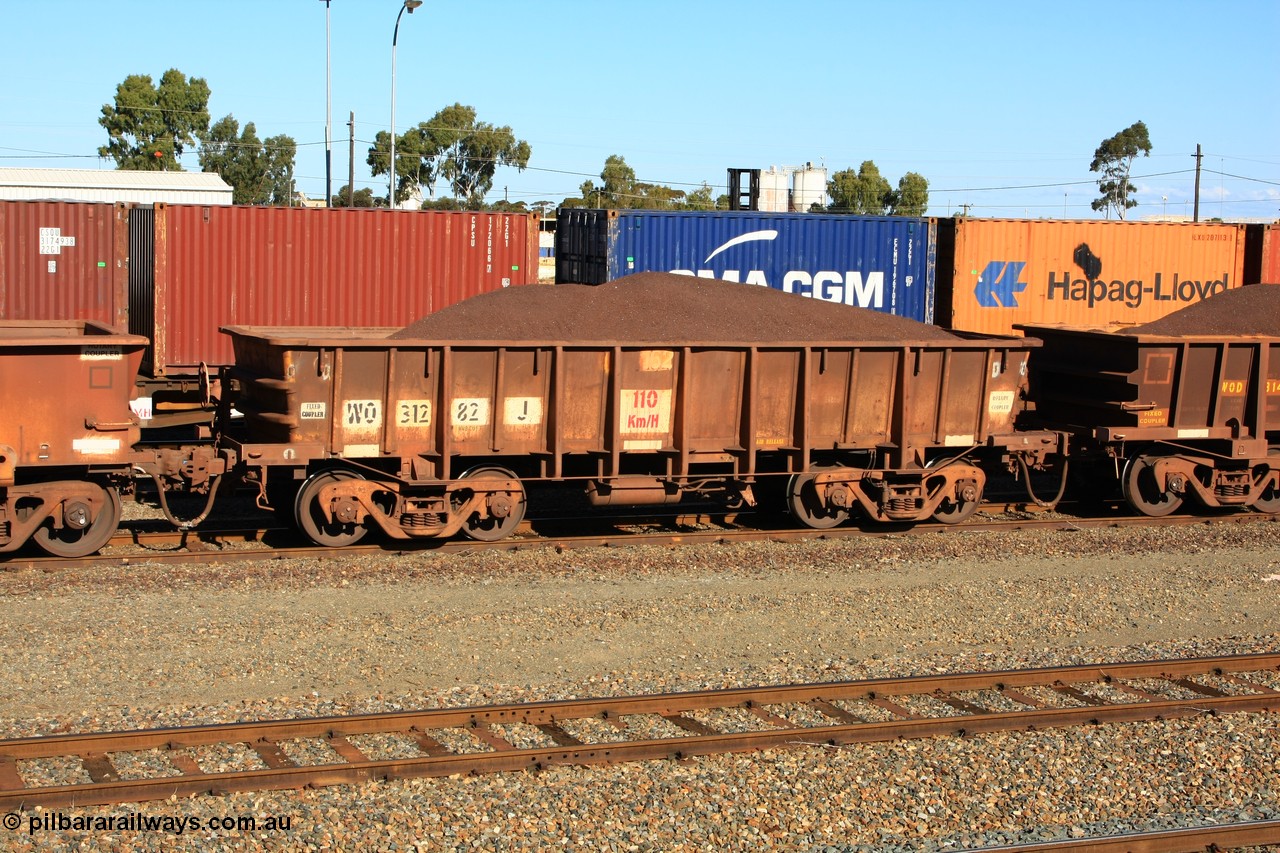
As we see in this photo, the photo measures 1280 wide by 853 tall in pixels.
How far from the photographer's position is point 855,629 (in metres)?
9.84

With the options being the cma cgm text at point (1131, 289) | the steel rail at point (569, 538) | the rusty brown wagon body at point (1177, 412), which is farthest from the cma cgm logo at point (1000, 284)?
the steel rail at point (569, 538)

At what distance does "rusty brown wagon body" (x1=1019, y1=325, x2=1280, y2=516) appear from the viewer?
14.4 metres

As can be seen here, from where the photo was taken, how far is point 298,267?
19438 millimetres

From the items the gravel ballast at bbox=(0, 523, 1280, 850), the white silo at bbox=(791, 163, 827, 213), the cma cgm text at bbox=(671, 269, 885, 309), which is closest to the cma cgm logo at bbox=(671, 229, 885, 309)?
the cma cgm text at bbox=(671, 269, 885, 309)

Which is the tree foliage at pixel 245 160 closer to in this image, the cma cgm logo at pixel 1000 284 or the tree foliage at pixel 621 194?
the tree foliage at pixel 621 194

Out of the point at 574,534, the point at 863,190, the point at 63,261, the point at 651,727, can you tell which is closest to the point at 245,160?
the point at 863,190

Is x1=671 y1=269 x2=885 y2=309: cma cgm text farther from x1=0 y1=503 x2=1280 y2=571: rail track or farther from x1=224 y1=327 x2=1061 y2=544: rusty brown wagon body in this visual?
x1=0 y1=503 x2=1280 y2=571: rail track

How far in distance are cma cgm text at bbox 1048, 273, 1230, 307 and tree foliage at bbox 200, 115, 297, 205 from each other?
267ft

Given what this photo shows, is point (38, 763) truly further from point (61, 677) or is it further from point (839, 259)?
point (839, 259)

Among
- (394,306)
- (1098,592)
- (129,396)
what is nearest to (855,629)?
(1098,592)

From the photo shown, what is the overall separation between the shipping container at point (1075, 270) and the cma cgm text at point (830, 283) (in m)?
1.20

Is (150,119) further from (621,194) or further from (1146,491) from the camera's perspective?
(1146,491)

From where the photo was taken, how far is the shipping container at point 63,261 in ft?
60.7

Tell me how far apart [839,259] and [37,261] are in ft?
42.6
